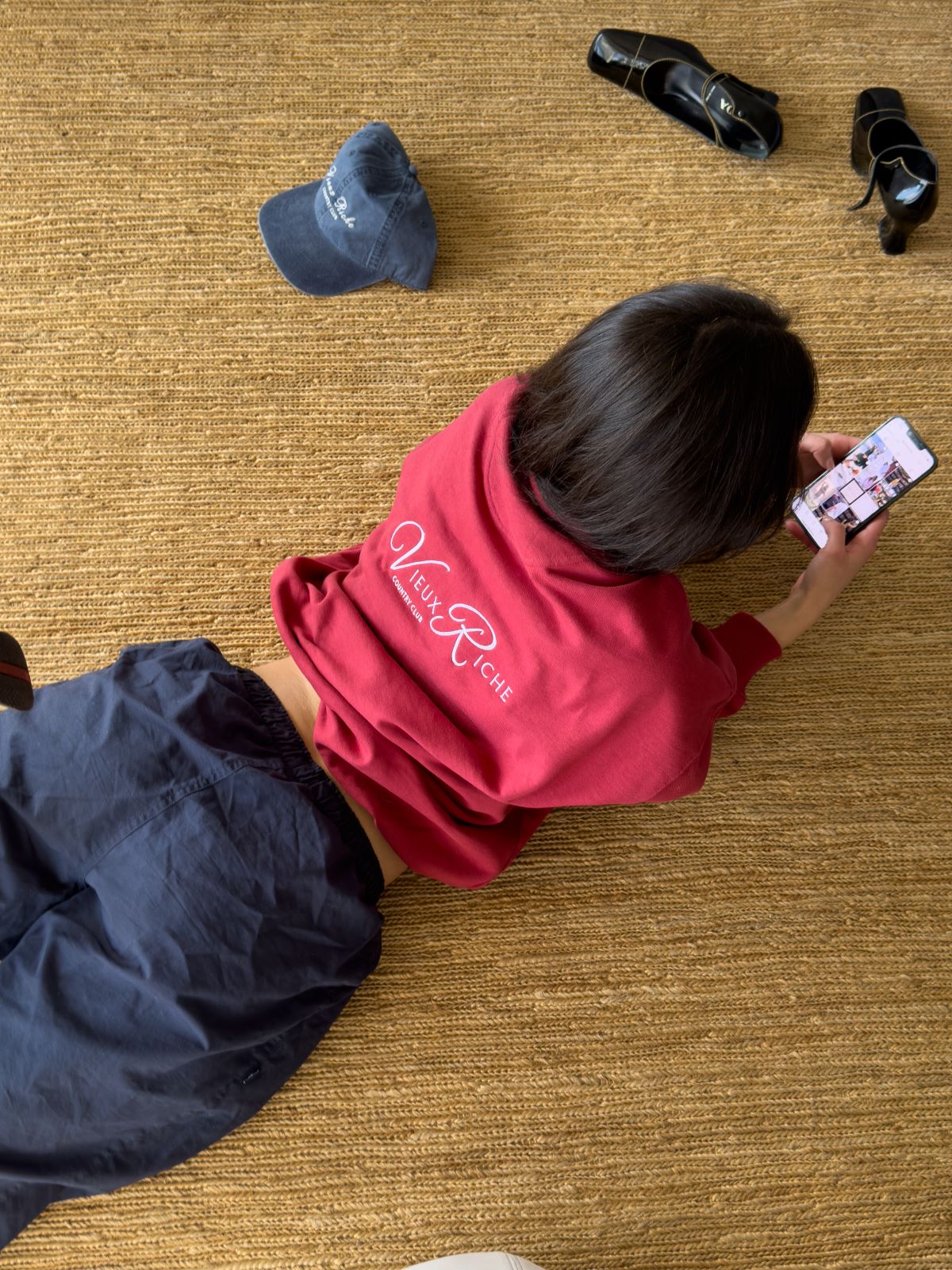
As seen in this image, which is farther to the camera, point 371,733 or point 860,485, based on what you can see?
point 860,485

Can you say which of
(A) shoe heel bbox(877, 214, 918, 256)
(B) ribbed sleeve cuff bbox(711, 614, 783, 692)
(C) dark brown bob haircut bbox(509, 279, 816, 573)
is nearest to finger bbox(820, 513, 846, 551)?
(B) ribbed sleeve cuff bbox(711, 614, 783, 692)

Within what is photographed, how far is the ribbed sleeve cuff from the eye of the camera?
0.83 meters

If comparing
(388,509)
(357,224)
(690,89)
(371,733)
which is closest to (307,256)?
(357,224)

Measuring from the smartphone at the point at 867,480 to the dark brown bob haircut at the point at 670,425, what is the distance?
0.81ft

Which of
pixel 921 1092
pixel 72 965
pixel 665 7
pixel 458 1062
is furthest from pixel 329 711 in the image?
pixel 665 7

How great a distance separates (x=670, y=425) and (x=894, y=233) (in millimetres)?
630

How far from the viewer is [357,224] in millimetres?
962

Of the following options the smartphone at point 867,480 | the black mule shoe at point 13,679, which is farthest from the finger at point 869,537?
the black mule shoe at point 13,679

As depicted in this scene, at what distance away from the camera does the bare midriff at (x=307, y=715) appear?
0.76m

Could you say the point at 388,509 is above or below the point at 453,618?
below

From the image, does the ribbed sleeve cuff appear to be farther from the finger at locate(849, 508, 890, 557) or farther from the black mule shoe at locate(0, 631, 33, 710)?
the black mule shoe at locate(0, 631, 33, 710)

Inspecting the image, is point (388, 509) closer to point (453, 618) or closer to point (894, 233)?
point (453, 618)

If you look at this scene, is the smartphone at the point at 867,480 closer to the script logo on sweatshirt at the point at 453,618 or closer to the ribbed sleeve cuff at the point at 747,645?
the ribbed sleeve cuff at the point at 747,645

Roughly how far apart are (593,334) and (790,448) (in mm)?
147
